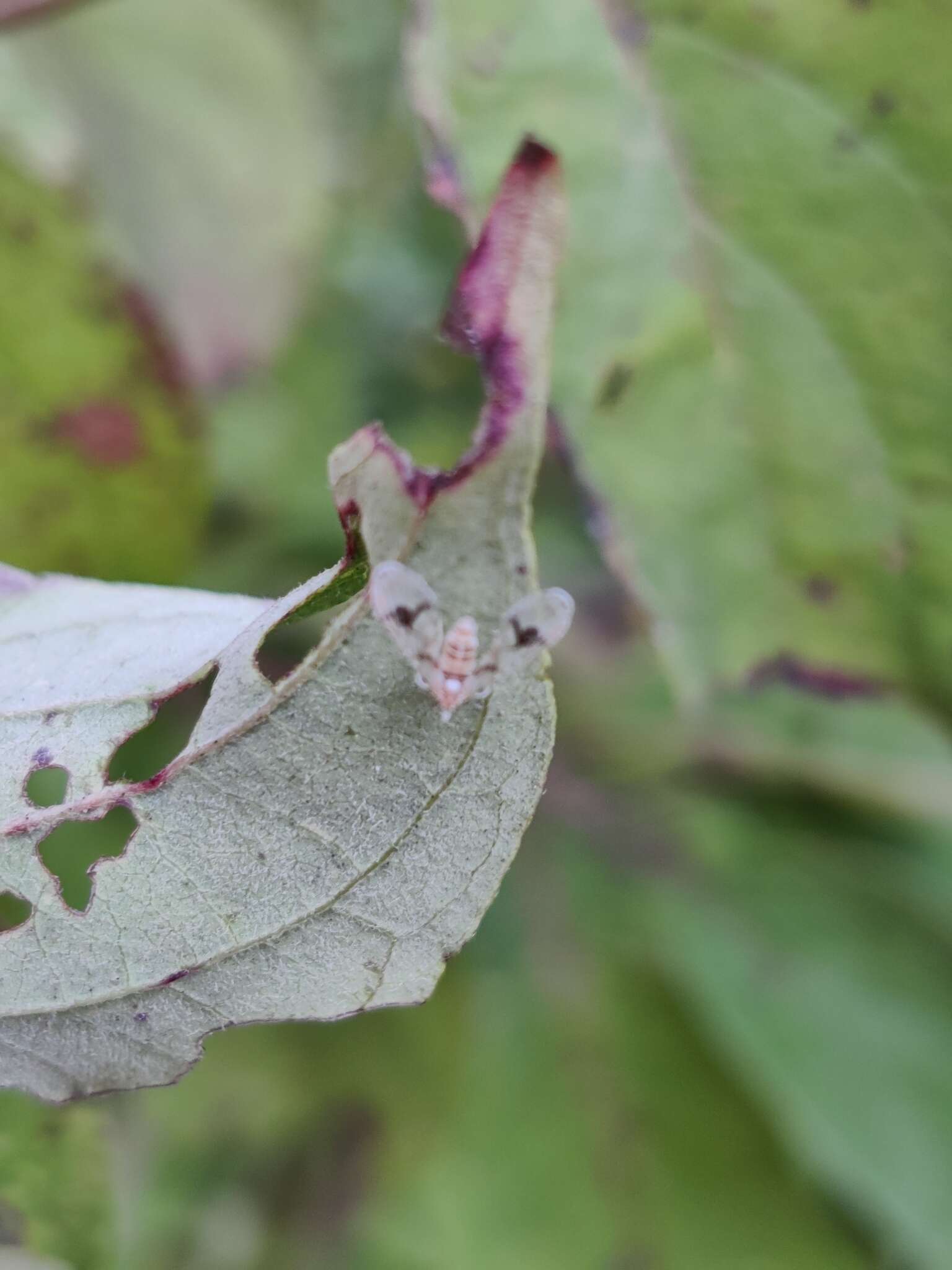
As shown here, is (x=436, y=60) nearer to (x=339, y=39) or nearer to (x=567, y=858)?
(x=339, y=39)

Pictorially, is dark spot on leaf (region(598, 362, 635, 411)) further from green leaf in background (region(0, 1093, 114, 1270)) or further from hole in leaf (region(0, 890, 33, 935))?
green leaf in background (region(0, 1093, 114, 1270))

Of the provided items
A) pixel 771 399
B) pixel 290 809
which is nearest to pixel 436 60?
pixel 771 399

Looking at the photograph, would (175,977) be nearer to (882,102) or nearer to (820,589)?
(820,589)

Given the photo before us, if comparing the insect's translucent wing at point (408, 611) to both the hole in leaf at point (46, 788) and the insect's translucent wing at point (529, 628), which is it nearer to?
the insect's translucent wing at point (529, 628)

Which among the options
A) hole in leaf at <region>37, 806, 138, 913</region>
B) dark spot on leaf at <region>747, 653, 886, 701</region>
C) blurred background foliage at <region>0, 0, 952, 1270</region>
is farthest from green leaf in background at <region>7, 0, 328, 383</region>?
dark spot on leaf at <region>747, 653, 886, 701</region>

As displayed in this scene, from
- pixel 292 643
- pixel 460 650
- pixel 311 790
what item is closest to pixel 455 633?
pixel 460 650

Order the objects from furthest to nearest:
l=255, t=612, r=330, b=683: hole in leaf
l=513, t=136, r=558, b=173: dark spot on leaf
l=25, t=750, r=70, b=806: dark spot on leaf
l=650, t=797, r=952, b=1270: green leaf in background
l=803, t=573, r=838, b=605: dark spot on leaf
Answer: l=650, t=797, r=952, b=1270: green leaf in background, l=255, t=612, r=330, b=683: hole in leaf, l=803, t=573, r=838, b=605: dark spot on leaf, l=25, t=750, r=70, b=806: dark spot on leaf, l=513, t=136, r=558, b=173: dark spot on leaf

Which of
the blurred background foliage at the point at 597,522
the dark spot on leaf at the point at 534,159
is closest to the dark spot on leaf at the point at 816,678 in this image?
the blurred background foliage at the point at 597,522
